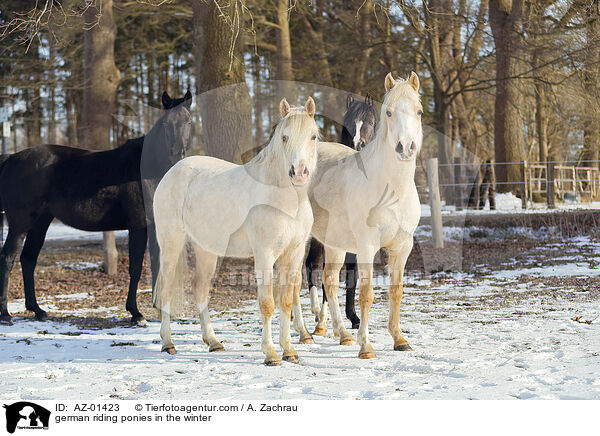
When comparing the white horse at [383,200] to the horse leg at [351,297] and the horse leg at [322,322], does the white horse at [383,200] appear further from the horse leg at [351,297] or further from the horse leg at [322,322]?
the horse leg at [351,297]

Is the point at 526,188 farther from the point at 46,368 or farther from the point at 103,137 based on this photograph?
the point at 46,368

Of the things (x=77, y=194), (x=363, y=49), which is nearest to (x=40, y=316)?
(x=77, y=194)

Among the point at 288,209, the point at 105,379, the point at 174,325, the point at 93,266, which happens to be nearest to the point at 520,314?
the point at 288,209

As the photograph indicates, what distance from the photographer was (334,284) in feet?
18.9

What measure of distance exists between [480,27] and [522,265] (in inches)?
386

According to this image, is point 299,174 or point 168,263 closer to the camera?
point 299,174

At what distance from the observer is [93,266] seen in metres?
11.9

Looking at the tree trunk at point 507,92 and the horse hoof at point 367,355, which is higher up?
the tree trunk at point 507,92

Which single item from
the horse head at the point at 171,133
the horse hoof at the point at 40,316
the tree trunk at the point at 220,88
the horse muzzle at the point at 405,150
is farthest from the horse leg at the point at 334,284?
the tree trunk at the point at 220,88

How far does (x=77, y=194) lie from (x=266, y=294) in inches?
134

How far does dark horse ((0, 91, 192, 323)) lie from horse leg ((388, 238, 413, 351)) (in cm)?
292

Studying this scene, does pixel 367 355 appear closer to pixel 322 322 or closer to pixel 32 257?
pixel 322 322
